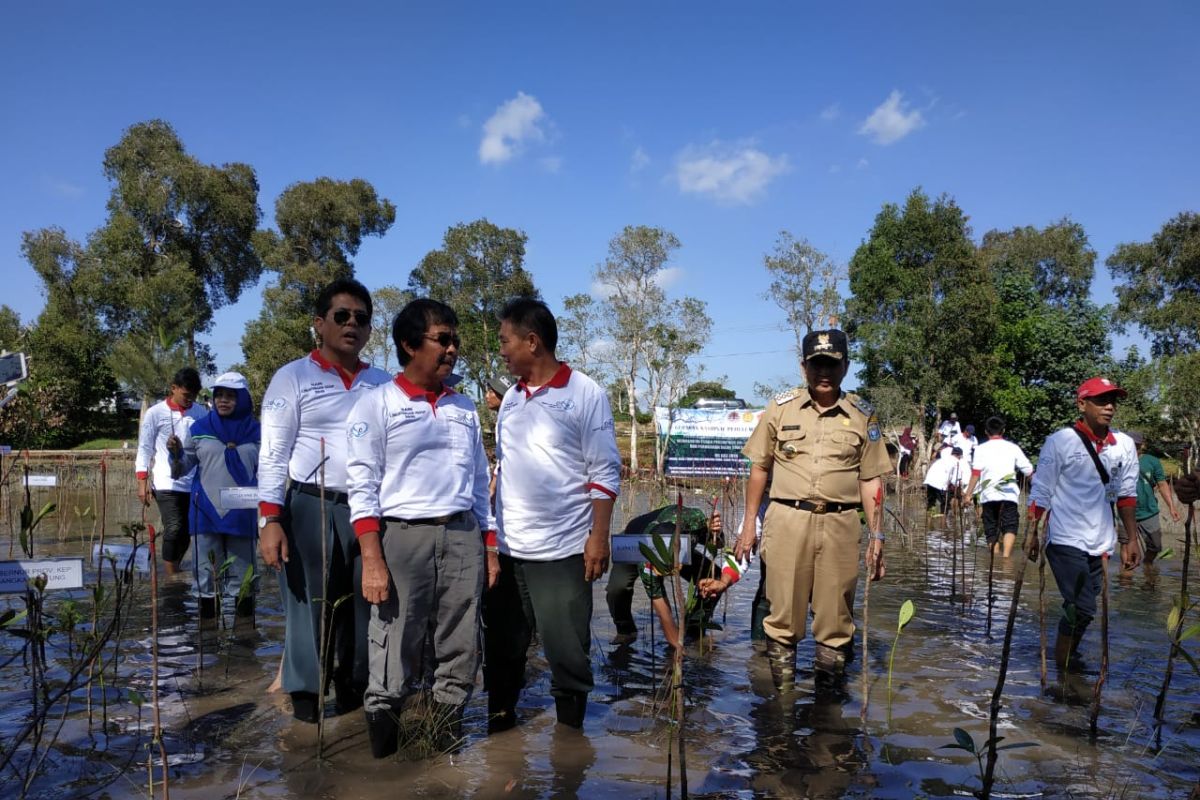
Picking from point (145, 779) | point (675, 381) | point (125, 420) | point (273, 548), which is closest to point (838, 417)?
point (273, 548)

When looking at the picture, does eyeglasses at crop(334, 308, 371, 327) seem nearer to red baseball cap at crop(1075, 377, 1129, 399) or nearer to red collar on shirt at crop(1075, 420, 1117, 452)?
red baseball cap at crop(1075, 377, 1129, 399)

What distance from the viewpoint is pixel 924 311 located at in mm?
28859

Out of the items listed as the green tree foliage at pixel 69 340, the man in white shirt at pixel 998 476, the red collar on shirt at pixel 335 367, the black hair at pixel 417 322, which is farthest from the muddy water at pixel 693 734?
the green tree foliage at pixel 69 340

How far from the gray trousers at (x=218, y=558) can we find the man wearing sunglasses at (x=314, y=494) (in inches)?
89.5

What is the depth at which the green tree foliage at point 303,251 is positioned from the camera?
34750 millimetres

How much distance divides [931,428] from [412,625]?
1179 inches

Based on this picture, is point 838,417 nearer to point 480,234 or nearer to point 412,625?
point 412,625

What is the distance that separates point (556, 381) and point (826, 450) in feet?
5.36

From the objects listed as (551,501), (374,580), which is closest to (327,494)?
Answer: (374,580)

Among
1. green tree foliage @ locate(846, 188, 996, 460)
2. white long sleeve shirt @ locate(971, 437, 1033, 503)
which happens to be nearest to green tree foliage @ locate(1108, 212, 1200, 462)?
green tree foliage @ locate(846, 188, 996, 460)

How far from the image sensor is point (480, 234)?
4091 centimetres

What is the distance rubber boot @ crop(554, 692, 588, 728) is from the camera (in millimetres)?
3963

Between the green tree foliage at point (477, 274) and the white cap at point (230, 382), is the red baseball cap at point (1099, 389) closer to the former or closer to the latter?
the white cap at point (230, 382)

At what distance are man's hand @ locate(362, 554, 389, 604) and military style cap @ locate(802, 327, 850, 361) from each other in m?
2.51
